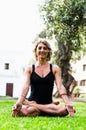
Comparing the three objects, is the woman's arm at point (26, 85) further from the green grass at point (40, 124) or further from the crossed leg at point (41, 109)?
the green grass at point (40, 124)

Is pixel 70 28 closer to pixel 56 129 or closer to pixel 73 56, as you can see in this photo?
pixel 73 56

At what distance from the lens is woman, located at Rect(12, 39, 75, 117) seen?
7.71 metres

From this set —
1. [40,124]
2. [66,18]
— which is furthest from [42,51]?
[66,18]

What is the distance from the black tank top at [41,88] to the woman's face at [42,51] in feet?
1.16

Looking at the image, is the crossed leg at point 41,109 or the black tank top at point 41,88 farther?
the black tank top at point 41,88

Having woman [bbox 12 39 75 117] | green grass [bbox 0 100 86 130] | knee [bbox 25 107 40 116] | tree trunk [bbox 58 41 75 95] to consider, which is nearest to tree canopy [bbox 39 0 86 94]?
tree trunk [bbox 58 41 75 95]

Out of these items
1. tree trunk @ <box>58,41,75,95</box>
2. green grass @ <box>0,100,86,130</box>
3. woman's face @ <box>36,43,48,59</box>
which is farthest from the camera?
tree trunk @ <box>58,41,75,95</box>

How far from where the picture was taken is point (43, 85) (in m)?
7.86

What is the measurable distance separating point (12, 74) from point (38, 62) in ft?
154

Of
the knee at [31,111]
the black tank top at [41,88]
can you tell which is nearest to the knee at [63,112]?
the black tank top at [41,88]

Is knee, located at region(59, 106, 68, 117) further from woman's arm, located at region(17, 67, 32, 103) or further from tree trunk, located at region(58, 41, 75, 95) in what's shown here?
tree trunk, located at region(58, 41, 75, 95)

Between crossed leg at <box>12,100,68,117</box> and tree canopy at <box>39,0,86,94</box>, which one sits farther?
tree canopy at <box>39,0,86,94</box>

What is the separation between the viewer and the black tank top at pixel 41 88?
7855 millimetres

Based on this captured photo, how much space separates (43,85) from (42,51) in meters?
0.64
